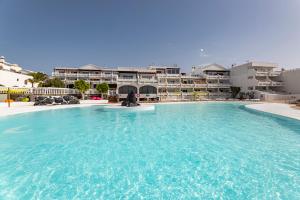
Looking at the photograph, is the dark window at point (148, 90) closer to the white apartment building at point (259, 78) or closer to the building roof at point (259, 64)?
the white apartment building at point (259, 78)

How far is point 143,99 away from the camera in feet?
151

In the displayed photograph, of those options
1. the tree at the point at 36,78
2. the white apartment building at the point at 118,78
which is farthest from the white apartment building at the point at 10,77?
the white apartment building at the point at 118,78

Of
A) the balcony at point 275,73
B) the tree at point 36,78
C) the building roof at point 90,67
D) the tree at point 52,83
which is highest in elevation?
the building roof at point 90,67

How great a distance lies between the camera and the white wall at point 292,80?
4429 centimetres

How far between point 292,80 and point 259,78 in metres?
8.37

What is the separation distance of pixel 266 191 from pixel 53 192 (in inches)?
265

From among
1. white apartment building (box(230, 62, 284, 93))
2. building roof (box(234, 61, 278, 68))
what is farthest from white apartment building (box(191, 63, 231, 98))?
building roof (box(234, 61, 278, 68))

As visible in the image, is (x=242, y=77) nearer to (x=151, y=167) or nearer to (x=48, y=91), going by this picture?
(x=151, y=167)

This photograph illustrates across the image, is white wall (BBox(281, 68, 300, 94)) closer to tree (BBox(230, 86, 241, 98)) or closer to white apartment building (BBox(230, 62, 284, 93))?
white apartment building (BBox(230, 62, 284, 93))

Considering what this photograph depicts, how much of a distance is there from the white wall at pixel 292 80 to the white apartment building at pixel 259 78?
1446 millimetres

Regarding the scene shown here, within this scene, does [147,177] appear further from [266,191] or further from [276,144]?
[276,144]

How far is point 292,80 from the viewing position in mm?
45719

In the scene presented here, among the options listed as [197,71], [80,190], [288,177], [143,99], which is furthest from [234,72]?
[80,190]

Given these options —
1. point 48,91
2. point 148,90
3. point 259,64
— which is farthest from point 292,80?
point 48,91
